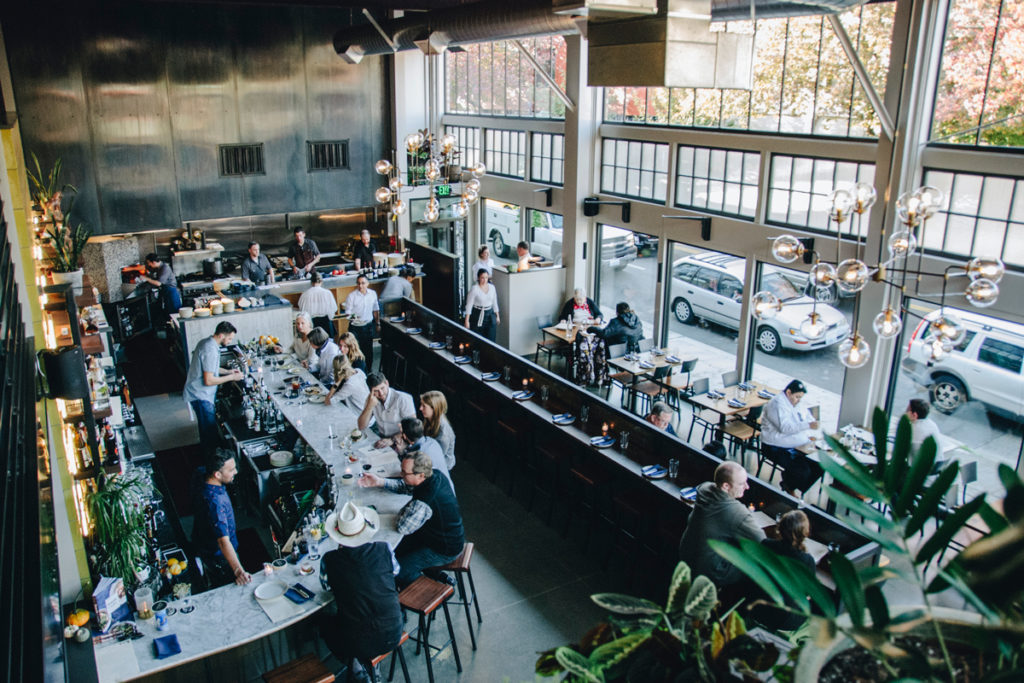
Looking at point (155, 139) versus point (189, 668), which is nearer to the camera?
point (189, 668)

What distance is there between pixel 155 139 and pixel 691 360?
9.97 m

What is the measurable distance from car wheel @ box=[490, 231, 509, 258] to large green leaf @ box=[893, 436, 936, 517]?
554 inches

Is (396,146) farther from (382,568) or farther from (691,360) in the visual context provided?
(382,568)

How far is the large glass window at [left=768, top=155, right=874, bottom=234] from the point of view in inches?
348

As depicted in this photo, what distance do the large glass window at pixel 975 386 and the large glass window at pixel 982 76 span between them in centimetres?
177

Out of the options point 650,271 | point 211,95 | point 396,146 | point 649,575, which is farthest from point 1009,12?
point 211,95

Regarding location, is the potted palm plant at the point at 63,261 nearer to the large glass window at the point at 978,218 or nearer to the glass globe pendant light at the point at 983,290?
the glass globe pendant light at the point at 983,290

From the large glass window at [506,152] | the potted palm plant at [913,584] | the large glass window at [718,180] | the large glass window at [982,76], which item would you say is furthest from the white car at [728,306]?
the potted palm plant at [913,584]

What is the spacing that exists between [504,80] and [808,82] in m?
6.65

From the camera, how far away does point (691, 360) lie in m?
9.98

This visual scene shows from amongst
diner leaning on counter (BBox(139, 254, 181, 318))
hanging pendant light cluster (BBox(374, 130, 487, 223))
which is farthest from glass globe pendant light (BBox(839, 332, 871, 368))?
diner leaning on counter (BBox(139, 254, 181, 318))

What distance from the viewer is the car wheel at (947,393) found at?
28.6 ft

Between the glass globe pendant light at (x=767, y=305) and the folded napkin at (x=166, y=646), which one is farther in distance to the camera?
the glass globe pendant light at (x=767, y=305)

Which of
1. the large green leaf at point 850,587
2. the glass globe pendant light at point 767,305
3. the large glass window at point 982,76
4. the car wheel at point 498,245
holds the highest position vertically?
the large glass window at point 982,76
